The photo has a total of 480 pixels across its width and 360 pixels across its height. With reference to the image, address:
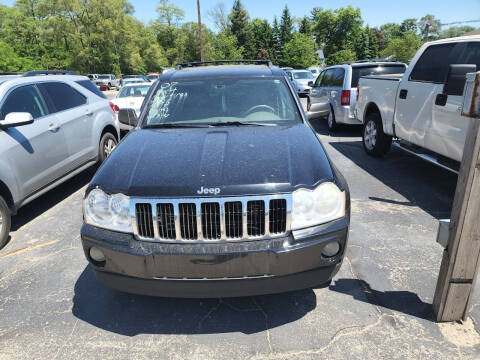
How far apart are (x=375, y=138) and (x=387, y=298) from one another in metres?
4.72

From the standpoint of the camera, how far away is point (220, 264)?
223cm

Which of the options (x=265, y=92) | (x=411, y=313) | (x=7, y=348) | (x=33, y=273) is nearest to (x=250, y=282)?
(x=411, y=313)

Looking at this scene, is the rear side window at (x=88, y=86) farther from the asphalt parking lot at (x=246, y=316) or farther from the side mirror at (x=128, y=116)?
the asphalt parking lot at (x=246, y=316)

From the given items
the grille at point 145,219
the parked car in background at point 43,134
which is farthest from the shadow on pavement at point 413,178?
the parked car in background at point 43,134

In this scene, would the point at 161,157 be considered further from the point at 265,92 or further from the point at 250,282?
the point at 265,92

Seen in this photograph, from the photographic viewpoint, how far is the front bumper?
2.22 metres

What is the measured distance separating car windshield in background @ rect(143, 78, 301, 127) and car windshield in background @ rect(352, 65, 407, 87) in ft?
19.2

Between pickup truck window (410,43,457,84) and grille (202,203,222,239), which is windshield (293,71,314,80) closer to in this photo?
pickup truck window (410,43,457,84)

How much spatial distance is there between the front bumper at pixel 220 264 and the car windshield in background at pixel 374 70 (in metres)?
7.46

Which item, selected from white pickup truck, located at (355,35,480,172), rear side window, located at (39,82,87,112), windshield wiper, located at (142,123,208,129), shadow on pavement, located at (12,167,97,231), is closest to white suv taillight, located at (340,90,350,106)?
white pickup truck, located at (355,35,480,172)


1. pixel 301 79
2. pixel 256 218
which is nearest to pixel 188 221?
pixel 256 218

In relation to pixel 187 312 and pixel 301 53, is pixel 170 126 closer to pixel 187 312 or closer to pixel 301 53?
pixel 187 312

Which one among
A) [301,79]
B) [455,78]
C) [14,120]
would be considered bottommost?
[301,79]

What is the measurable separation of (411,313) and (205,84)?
2.76 meters
